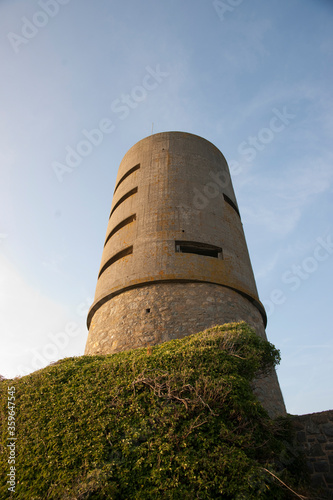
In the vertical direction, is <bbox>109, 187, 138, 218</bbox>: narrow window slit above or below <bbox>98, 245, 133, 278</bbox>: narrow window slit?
above

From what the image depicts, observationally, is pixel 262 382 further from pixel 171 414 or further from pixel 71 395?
pixel 71 395

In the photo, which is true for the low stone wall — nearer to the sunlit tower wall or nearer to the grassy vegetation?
the grassy vegetation

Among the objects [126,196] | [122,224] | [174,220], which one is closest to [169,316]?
[174,220]

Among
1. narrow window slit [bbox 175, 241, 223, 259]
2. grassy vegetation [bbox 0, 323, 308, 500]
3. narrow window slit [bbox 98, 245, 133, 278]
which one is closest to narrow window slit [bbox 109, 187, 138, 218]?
narrow window slit [bbox 98, 245, 133, 278]

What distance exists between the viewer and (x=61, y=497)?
4348mm

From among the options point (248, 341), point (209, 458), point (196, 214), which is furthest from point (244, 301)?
point (209, 458)

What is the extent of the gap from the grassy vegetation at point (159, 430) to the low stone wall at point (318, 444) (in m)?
0.34

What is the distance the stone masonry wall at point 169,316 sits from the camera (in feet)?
26.1

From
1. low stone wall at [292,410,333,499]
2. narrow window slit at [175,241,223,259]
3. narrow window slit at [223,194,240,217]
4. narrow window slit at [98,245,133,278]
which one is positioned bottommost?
low stone wall at [292,410,333,499]

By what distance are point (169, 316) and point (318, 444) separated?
385cm

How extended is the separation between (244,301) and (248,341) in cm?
358

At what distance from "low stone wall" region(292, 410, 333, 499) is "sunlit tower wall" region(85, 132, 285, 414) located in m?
1.52

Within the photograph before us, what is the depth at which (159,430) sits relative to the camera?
470 centimetres

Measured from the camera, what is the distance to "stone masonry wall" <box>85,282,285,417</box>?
314 inches
